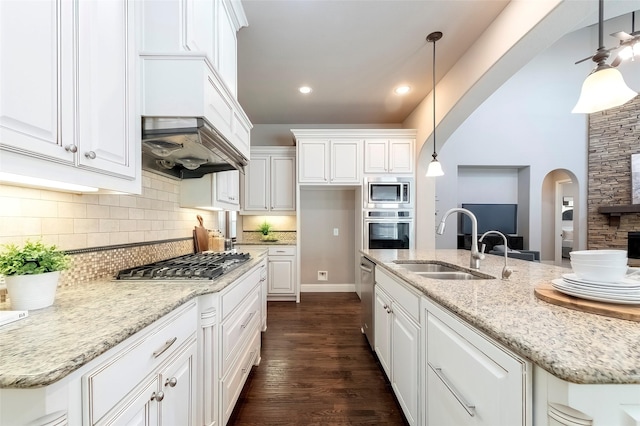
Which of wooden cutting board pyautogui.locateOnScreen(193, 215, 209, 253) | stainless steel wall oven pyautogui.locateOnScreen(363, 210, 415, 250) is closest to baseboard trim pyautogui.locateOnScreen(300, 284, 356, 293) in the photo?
stainless steel wall oven pyautogui.locateOnScreen(363, 210, 415, 250)

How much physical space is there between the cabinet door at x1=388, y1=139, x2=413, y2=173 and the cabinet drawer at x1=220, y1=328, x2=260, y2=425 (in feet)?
9.58

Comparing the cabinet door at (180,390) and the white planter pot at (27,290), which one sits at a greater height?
the white planter pot at (27,290)

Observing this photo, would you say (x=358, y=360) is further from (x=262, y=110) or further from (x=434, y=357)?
(x=262, y=110)

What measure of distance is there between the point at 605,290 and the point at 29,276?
1874 mm

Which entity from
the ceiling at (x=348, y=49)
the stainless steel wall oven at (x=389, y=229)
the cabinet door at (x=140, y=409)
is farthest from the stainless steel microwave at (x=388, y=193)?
the cabinet door at (x=140, y=409)

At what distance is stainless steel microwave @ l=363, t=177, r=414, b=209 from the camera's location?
391 cm

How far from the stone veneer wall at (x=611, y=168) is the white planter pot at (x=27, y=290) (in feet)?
25.2

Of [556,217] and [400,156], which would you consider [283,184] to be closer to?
[400,156]

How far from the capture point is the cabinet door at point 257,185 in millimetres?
4203

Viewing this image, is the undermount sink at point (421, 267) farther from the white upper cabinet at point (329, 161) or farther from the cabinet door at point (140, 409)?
the white upper cabinet at point (329, 161)

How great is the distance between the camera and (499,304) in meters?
0.98

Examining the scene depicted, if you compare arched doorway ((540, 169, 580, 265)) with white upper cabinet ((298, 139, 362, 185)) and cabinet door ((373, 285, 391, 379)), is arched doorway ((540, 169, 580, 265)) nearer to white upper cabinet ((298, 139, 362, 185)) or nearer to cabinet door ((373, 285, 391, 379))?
white upper cabinet ((298, 139, 362, 185))

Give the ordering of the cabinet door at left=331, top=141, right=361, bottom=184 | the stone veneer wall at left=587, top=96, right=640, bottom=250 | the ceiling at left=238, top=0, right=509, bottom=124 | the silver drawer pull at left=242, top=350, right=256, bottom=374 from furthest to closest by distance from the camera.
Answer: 1. the stone veneer wall at left=587, top=96, right=640, bottom=250
2. the cabinet door at left=331, top=141, right=361, bottom=184
3. the ceiling at left=238, top=0, right=509, bottom=124
4. the silver drawer pull at left=242, top=350, right=256, bottom=374

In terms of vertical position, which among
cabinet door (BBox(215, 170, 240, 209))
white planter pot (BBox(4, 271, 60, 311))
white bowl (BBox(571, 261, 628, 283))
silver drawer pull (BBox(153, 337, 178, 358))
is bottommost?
silver drawer pull (BBox(153, 337, 178, 358))
